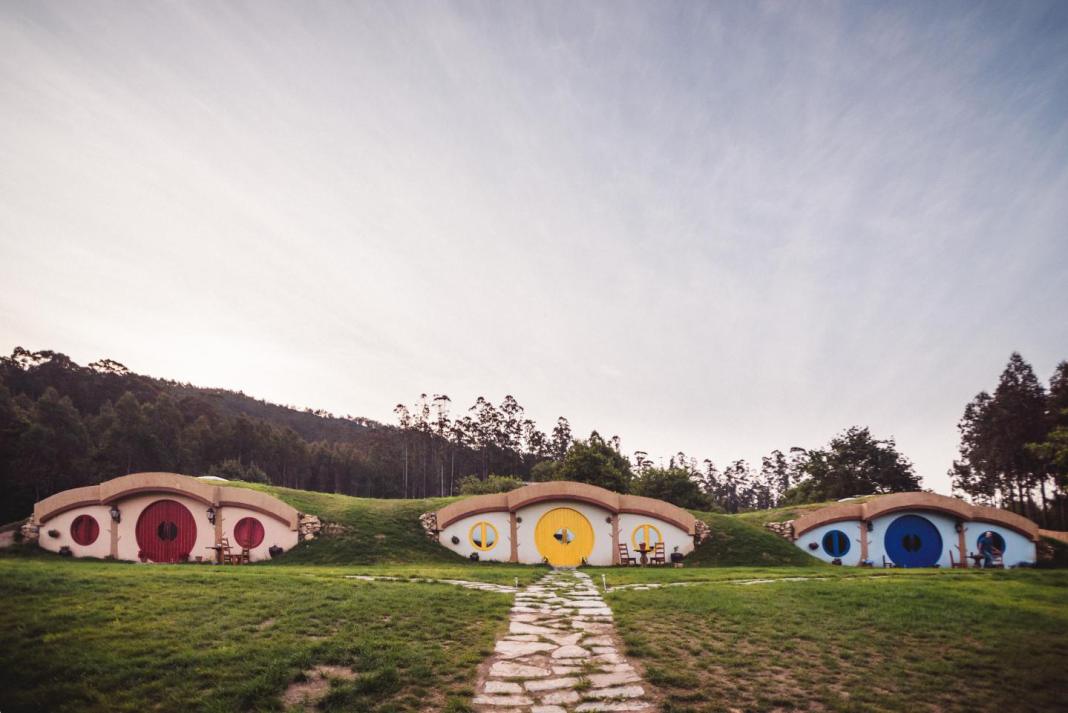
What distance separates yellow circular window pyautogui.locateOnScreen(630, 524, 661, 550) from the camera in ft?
80.5

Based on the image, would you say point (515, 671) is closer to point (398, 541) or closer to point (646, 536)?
Result: point (398, 541)

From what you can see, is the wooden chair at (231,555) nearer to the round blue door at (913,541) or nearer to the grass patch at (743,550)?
the grass patch at (743,550)

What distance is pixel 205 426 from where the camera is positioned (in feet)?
215

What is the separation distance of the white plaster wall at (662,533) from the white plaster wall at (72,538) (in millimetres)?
23962

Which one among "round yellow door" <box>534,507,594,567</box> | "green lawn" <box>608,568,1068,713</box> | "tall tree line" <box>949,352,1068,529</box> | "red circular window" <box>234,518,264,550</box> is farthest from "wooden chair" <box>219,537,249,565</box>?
"tall tree line" <box>949,352,1068,529</box>

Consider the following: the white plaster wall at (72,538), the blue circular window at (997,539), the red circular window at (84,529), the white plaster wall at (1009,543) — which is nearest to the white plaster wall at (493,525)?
the white plaster wall at (72,538)

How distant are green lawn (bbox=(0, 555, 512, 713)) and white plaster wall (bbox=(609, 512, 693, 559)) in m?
15.2

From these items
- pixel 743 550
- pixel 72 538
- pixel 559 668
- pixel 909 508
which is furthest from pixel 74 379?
pixel 909 508

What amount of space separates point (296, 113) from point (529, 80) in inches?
313

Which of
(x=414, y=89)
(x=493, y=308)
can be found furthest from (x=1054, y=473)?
(x=414, y=89)

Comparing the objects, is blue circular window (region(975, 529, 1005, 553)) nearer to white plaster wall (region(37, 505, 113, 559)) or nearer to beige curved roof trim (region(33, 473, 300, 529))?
beige curved roof trim (region(33, 473, 300, 529))

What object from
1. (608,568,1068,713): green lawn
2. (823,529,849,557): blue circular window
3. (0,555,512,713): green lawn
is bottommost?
(823,529,849,557): blue circular window

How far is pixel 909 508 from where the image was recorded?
91.0 feet

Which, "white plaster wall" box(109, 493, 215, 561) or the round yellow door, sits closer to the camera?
"white plaster wall" box(109, 493, 215, 561)
